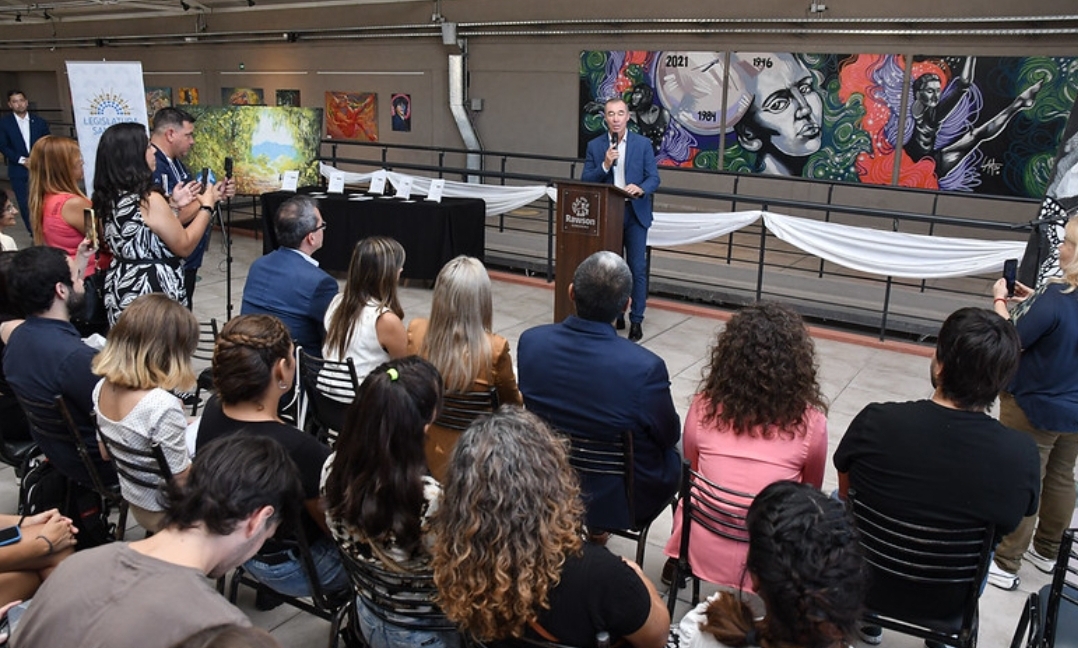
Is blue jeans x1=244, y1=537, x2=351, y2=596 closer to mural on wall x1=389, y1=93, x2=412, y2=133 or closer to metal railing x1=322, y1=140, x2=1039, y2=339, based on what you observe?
metal railing x1=322, y1=140, x2=1039, y2=339

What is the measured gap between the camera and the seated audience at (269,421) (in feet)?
7.39

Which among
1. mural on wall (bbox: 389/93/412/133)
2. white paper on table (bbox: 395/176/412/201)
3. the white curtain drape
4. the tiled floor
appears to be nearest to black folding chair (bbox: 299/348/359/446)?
the tiled floor

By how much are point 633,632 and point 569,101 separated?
10.6 metres

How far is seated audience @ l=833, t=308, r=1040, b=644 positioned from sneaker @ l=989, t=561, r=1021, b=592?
1.03 m

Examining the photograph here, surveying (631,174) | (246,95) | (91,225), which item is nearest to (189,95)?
(246,95)

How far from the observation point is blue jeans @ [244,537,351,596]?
2395 millimetres

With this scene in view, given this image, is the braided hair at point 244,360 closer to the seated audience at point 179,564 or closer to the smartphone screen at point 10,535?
the seated audience at point 179,564

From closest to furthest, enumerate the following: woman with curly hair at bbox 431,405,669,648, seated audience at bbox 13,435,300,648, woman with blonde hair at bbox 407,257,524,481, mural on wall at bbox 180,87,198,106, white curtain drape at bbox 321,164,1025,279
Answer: seated audience at bbox 13,435,300,648 → woman with curly hair at bbox 431,405,669,648 → woman with blonde hair at bbox 407,257,524,481 → white curtain drape at bbox 321,164,1025,279 → mural on wall at bbox 180,87,198,106

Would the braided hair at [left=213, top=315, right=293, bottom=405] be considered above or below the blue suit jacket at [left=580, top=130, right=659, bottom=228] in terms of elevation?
below

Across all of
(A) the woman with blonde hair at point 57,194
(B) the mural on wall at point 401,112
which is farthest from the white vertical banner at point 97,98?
(B) the mural on wall at point 401,112

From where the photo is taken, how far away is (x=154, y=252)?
13.1ft

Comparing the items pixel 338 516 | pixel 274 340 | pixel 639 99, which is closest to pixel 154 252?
pixel 274 340

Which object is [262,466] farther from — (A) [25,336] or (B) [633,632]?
(A) [25,336]

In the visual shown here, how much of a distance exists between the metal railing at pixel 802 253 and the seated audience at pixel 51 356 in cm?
457
